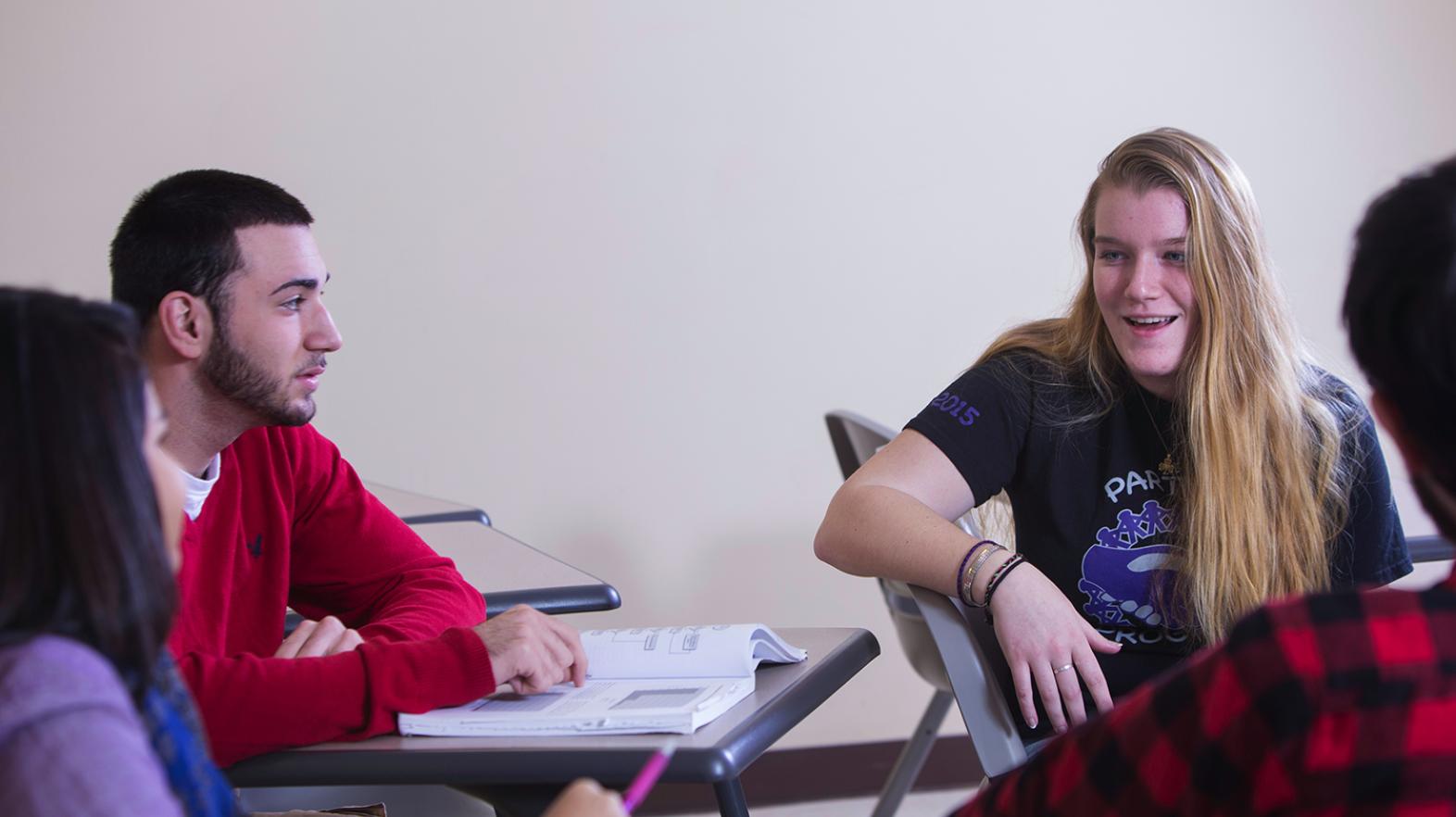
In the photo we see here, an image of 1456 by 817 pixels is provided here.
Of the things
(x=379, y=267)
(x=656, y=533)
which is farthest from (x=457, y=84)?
(x=656, y=533)

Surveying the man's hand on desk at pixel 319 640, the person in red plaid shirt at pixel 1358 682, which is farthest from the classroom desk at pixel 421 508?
the person in red plaid shirt at pixel 1358 682

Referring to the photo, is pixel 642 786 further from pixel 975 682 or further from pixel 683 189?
pixel 683 189

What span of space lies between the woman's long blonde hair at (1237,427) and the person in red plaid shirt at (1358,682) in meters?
0.81

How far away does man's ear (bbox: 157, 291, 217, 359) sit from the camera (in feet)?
4.76

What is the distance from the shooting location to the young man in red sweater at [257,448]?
4.71 ft

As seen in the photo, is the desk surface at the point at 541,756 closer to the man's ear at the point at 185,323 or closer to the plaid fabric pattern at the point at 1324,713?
the plaid fabric pattern at the point at 1324,713

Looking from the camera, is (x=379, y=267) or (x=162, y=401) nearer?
(x=162, y=401)

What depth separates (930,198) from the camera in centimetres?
283

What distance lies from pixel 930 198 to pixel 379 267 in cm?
116

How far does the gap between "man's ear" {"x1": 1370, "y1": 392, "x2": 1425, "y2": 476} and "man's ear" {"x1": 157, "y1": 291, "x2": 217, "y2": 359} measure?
1195 mm

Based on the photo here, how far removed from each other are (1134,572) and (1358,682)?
97 centimetres

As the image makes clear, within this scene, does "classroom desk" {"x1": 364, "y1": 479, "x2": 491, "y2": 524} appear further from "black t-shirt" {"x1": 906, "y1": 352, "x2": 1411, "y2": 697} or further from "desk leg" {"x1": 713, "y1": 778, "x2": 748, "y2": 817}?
"desk leg" {"x1": 713, "y1": 778, "x2": 748, "y2": 817}

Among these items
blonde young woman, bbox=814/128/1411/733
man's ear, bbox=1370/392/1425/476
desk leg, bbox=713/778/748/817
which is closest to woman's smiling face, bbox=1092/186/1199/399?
blonde young woman, bbox=814/128/1411/733

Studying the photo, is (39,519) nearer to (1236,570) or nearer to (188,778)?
(188,778)
